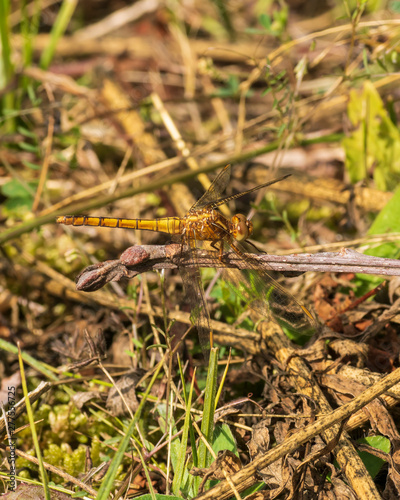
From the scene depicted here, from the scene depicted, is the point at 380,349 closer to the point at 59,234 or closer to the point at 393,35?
the point at 393,35

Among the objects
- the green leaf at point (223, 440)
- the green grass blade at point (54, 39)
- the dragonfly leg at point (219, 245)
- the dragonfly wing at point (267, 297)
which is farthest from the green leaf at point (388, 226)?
the green grass blade at point (54, 39)

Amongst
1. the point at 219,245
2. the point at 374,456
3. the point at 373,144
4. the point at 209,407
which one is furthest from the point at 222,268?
the point at 373,144

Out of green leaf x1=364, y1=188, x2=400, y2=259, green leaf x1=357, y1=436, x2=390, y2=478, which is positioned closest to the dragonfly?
green leaf x1=357, y1=436, x2=390, y2=478

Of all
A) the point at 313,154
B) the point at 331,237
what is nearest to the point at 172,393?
the point at 331,237

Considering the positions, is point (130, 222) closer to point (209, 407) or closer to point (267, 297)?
point (267, 297)

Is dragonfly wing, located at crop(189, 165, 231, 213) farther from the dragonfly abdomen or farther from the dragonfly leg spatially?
the dragonfly leg

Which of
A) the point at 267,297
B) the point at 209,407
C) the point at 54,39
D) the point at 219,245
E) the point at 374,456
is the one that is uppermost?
the point at 54,39

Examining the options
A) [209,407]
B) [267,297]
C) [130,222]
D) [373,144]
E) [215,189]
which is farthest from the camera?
[373,144]

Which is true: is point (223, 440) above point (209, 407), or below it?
below
